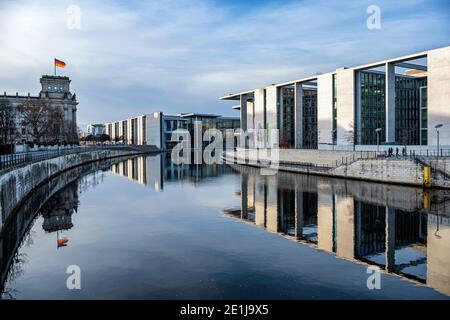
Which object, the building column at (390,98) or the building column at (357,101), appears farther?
the building column at (357,101)

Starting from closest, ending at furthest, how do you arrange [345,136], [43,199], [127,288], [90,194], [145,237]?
[127,288]
[145,237]
[43,199]
[90,194]
[345,136]

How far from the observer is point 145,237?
23.5 metres

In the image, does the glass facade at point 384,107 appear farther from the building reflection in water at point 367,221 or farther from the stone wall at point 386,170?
the building reflection in water at point 367,221

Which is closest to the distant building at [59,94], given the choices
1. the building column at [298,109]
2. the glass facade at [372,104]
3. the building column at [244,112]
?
the building column at [244,112]

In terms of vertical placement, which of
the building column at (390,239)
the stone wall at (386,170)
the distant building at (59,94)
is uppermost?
the distant building at (59,94)

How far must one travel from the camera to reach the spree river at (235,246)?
15320 mm

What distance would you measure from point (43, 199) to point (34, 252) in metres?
17.9

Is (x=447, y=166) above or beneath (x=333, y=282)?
above

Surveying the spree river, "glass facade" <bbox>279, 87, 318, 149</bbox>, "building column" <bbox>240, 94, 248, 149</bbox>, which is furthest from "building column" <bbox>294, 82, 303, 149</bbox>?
the spree river

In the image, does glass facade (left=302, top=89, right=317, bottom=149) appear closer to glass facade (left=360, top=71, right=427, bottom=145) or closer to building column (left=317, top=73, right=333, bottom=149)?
glass facade (left=360, top=71, right=427, bottom=145)

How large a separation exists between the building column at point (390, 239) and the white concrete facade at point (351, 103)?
904 inches

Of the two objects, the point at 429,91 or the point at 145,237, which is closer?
the point at 145,237

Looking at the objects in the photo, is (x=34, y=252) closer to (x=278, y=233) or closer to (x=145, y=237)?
(x=145, y=237)
